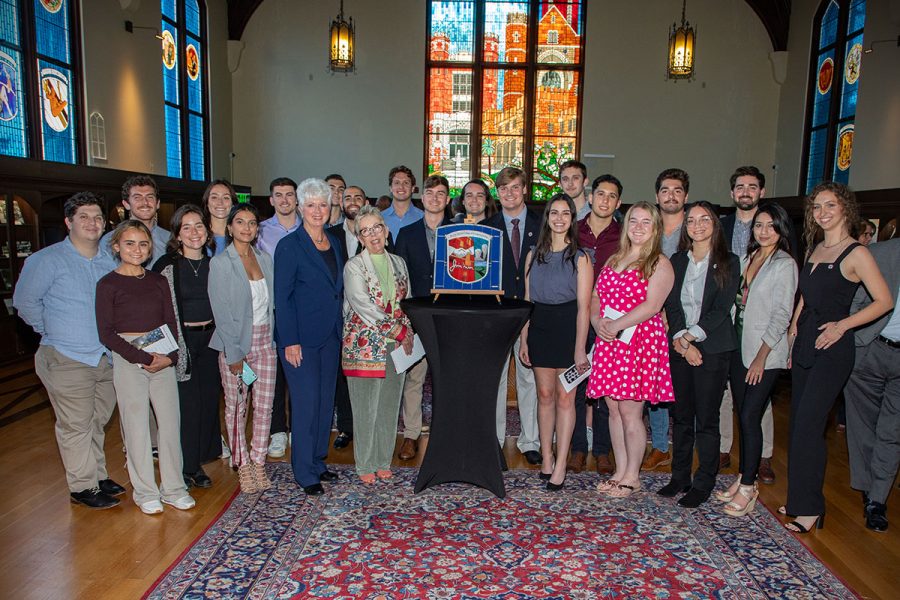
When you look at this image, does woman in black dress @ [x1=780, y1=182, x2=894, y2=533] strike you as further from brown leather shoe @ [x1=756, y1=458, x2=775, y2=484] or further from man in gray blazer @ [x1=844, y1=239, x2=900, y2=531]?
brown leather shoe @ [x1=756, y1=458, x2=775, y2=484]

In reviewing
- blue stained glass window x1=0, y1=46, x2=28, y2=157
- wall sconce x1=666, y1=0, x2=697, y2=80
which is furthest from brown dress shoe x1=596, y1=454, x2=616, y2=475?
wall sconce x1=666, y1=0, x2=697, y2=80

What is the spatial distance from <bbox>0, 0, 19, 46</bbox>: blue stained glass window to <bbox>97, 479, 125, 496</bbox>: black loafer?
6.06m

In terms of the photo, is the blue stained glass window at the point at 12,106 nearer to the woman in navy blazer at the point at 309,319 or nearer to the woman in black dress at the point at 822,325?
the woman in navy blazer at the point at 309,319

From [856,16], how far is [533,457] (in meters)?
Result: 10.5

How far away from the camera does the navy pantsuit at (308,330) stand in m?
3.77

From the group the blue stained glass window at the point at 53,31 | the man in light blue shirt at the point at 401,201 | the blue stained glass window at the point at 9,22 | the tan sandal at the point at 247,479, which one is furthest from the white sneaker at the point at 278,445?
the blue stained glass window at the point at 53,31

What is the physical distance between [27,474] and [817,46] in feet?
45.0

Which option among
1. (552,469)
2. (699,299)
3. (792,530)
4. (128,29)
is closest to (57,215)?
(128,29)

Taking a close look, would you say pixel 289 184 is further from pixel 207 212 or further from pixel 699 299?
pixel 699 299

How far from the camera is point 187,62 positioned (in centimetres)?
1188

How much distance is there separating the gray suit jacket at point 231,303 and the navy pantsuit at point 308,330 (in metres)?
0.17

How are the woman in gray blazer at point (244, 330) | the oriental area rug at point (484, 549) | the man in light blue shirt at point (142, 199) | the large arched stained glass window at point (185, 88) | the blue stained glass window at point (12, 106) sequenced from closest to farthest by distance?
the oriental area rug at point (484, 549) → the woman in gray blazer at point (244, 330) → the man in light blue shirt at point (142, 199) → the blue stained glass window at point (12, 106) → the large arched stained glass window at point (185, 88)

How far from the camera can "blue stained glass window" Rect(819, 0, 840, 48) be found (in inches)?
461

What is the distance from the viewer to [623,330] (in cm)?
373
